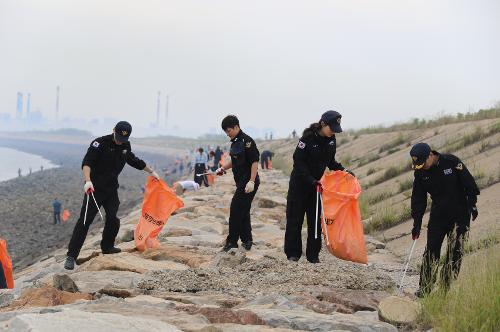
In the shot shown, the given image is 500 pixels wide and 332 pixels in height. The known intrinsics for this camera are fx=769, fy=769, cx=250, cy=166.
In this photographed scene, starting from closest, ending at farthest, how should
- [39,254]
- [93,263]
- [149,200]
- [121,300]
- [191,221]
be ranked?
[121,300] → [93,263] → [149,200] → [191,221] → [39,254]

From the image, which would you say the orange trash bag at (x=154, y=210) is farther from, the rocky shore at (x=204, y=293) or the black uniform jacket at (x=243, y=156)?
the black uniform jacket at (x=243, y=156)

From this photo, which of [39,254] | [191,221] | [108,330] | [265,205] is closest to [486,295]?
[108,330]

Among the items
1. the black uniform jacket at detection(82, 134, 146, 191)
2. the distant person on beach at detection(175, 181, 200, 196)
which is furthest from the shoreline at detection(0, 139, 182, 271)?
the black uniform jacket at detection(82, 134, 146, 191)

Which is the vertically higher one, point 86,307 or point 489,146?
point 489,146

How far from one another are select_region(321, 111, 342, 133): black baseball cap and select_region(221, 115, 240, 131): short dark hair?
114 cm

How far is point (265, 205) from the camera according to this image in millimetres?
14477

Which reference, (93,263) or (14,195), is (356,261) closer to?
(93,263)

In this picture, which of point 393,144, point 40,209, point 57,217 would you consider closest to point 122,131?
point 393,144

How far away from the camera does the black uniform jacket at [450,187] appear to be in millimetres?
6234

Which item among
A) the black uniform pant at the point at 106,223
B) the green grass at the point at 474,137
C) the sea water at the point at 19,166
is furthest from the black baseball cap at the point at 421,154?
the sea water at the point at 19,166

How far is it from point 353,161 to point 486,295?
18.2 meters

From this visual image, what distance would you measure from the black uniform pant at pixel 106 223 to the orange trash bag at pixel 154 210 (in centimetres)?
43

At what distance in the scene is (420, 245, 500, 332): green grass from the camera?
14.5ft

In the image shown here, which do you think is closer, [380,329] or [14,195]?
[380,329]
